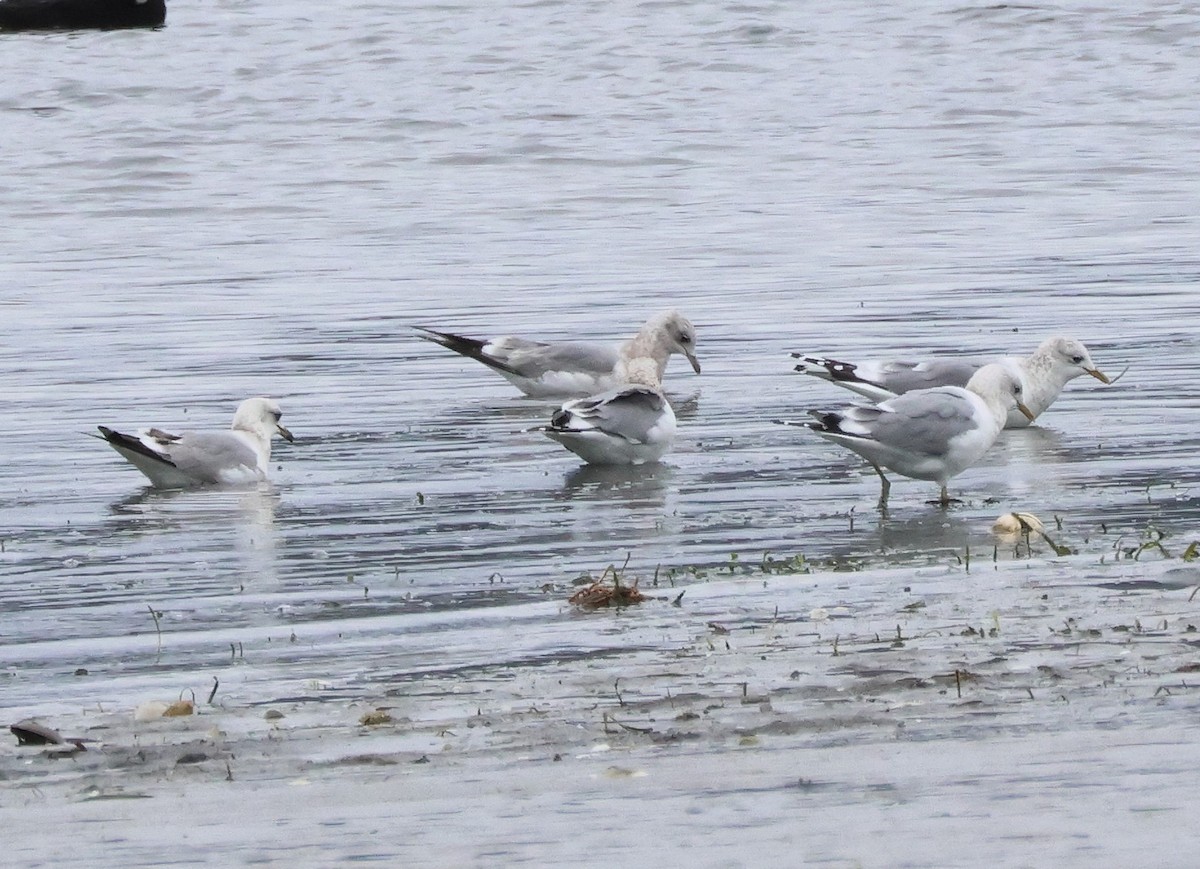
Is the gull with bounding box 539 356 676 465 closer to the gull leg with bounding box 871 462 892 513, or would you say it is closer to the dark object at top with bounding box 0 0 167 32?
the gull leg with bounding box 871 462 892 513

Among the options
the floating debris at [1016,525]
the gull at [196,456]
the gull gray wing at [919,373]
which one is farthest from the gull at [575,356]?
the floating debris at [1016,525]

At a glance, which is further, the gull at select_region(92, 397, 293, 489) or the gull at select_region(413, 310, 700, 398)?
the gull at select_region(413, 310, 700, 398)

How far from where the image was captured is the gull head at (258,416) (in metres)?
10.8

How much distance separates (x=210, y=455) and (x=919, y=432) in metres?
3.39

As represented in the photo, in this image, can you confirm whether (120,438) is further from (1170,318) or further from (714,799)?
(1170,318)

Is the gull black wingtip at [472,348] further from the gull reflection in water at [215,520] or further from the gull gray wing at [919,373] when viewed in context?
the gull reflection in water at [215,520]

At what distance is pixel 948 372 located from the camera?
11.5m

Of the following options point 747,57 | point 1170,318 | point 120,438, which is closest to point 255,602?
point 120,438

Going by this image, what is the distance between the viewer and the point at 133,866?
4.82m

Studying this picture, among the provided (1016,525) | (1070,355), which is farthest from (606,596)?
(1070,355)

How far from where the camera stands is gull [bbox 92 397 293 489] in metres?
10.3

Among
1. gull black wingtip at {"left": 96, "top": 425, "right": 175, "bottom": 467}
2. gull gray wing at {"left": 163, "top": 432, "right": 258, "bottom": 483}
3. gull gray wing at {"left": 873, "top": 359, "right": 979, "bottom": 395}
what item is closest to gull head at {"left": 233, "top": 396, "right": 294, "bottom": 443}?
gull gray wing at {"left": 163, "top": 432, "right": 258, "bottom": 483}

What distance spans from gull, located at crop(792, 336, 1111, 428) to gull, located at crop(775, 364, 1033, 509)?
202 centimetres

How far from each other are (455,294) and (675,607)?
10.2m
